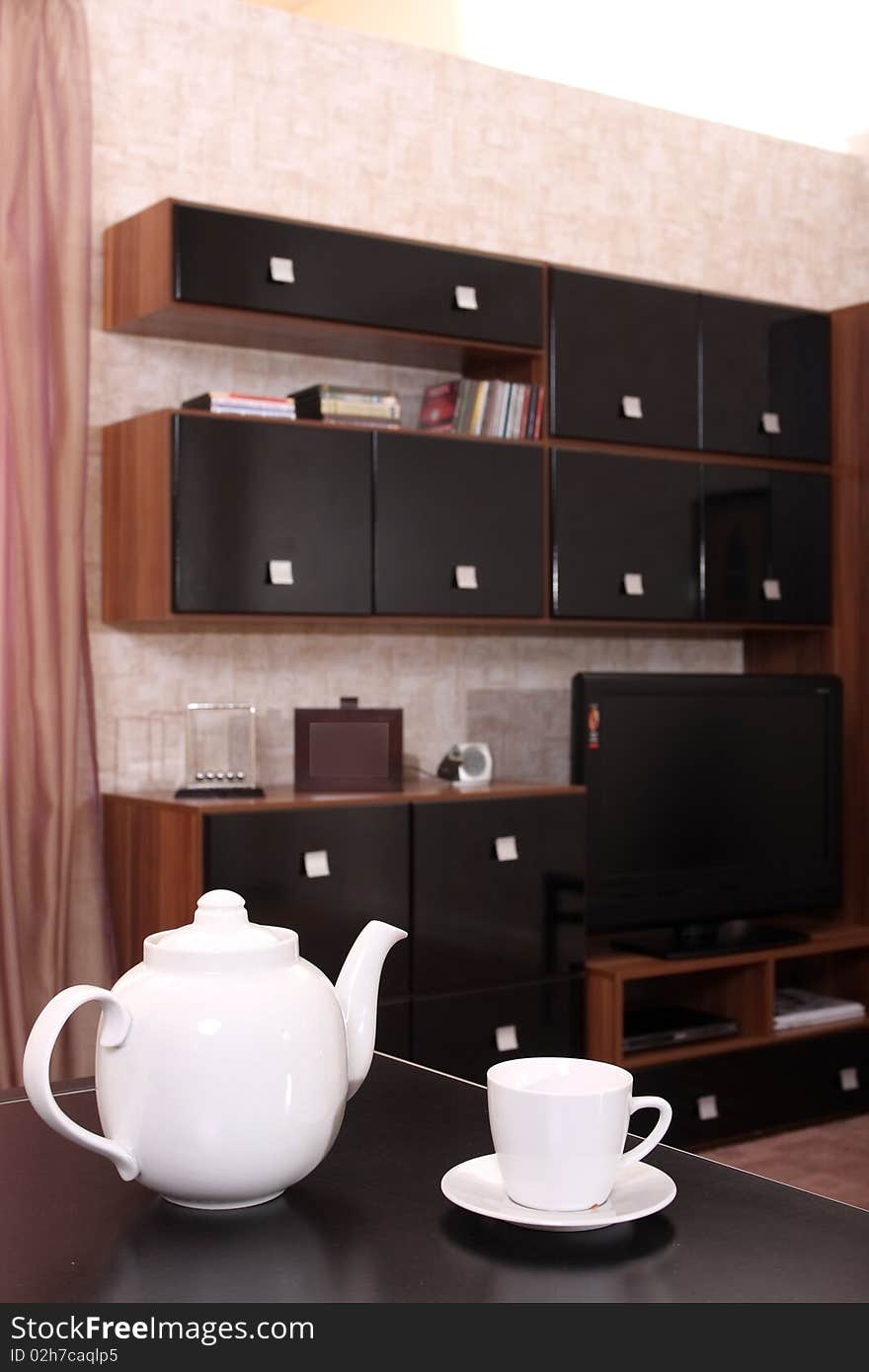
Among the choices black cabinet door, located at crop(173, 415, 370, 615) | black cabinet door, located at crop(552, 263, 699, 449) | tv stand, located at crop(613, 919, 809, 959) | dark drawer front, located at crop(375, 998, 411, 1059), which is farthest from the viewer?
tv stand, located at crop(613, 919, 809, 959)

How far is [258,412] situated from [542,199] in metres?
1.30

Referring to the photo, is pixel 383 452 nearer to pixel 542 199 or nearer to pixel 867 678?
pixel 542 199

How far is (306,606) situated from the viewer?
3.47 m

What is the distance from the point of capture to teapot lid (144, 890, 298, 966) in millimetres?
1069

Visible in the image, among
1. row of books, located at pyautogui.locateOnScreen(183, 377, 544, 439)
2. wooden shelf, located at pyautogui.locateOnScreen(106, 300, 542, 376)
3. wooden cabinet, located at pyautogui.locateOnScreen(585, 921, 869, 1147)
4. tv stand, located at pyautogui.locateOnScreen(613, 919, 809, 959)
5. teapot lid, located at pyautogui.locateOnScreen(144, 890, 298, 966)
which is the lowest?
wooden cabinet, located at pyautogui.locateOnScreen(585, 921, 869, 1147)

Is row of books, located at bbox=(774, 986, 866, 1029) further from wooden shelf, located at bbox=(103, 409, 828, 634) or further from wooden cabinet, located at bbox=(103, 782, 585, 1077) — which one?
wooden shelf, located at bbox=(103, 409, 828, 634)

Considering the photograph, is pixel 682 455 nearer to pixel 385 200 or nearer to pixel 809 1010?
pixel 385 200

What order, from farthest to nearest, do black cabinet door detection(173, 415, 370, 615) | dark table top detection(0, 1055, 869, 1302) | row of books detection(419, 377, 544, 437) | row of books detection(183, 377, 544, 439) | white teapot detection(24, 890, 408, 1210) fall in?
row of books detection(419, 377, 544, 437)
row of books detection(183, 377, 544, 439)
black cabinet door detection(173, 415, 370, 615)
white teapot detection(24, 890, 408, 1210)
dark table top detection(0, 1055, 869, 1302)

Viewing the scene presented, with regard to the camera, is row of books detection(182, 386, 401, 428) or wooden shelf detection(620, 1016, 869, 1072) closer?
row of books detection(182, 386, 401, 428)

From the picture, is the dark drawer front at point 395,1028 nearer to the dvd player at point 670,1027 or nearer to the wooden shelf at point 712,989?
the wooden shelf at point 712,989

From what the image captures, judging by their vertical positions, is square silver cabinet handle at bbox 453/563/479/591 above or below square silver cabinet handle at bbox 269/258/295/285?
below

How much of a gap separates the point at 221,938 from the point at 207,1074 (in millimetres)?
104

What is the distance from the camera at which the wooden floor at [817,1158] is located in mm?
3631

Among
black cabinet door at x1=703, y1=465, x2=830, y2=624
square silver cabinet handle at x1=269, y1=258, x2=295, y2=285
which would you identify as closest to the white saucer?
square silver cabinet handle at x1=269, y1=258, x2=295, y2=285
